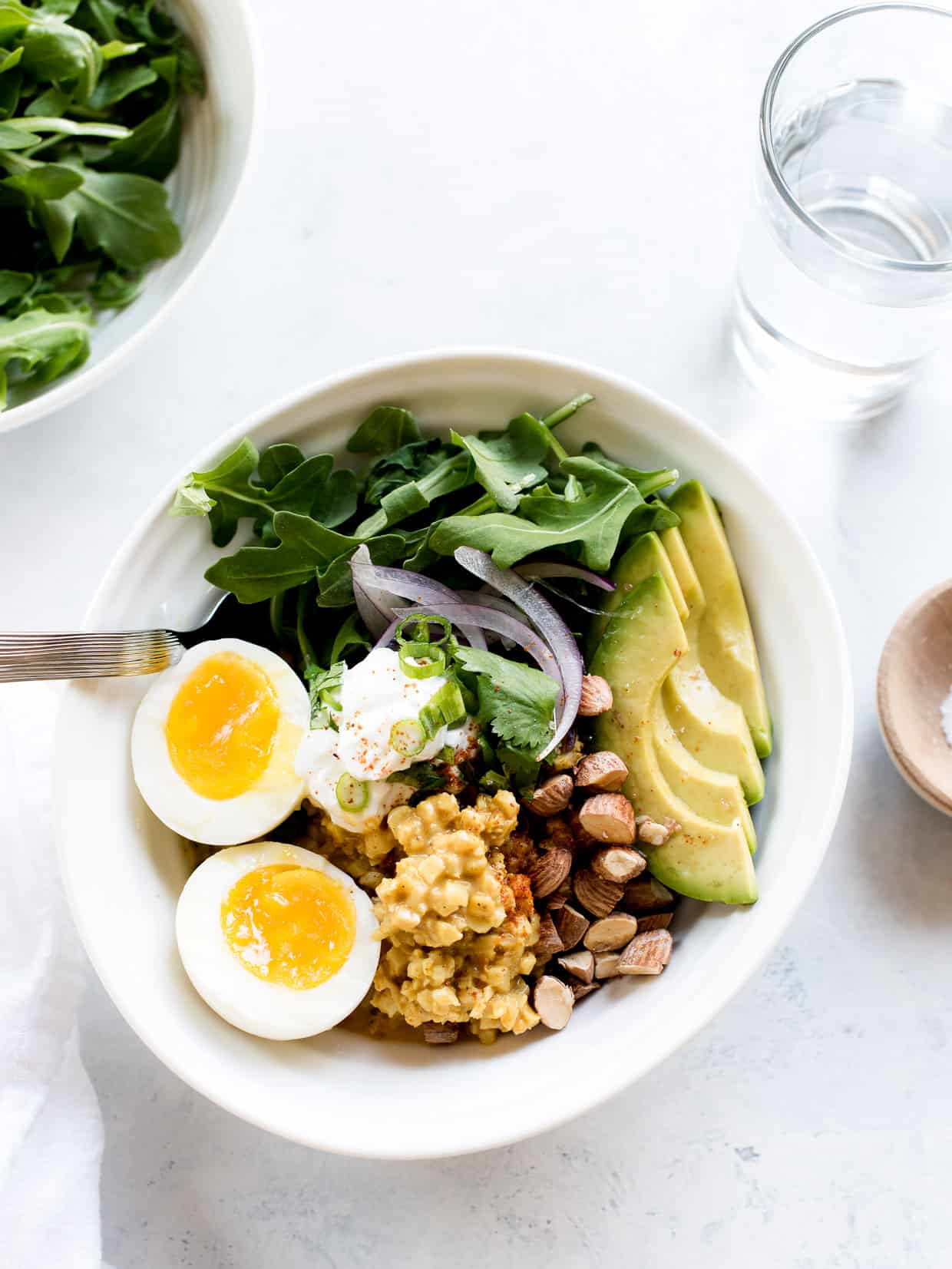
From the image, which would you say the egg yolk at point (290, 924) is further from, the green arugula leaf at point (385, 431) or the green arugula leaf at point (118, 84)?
the green arugula leaf at point (118, 84)

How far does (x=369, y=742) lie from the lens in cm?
164

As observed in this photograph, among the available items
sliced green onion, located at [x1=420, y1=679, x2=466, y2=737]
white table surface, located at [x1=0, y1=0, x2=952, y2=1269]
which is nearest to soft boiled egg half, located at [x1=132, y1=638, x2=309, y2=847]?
sliced green onion, located at [x1=420, y1=679, x2=466, y2=737]

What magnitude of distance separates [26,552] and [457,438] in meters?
0.91

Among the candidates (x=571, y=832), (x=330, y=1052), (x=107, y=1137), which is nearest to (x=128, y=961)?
(x=330, y=1052)

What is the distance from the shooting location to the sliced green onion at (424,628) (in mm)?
1740

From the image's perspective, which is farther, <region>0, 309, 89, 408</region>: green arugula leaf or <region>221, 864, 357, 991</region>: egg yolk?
<region>0, 309, 89, 408</region>: green arugula leaf

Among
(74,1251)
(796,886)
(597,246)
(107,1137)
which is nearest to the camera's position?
(796,886)

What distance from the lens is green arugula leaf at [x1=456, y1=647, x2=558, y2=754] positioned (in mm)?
1677

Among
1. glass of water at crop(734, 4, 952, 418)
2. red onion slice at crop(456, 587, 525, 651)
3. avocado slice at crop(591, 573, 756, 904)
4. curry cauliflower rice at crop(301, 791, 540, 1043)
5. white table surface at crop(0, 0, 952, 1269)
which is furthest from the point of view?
white table surface at crop(0, 0, 952, 1269)

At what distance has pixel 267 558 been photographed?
179cm

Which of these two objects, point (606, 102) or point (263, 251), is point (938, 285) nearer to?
point (606, 102)

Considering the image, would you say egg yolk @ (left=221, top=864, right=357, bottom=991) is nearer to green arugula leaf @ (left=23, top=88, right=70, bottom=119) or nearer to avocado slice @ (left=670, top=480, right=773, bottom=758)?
avocado slice @ (left=670, top=480, right=773, bottom=758)

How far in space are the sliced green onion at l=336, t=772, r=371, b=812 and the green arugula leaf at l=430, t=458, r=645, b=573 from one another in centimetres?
37

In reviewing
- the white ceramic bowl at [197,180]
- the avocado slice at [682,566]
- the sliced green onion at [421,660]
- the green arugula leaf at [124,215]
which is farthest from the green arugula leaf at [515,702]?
the green arugula leaf at [124,215]
